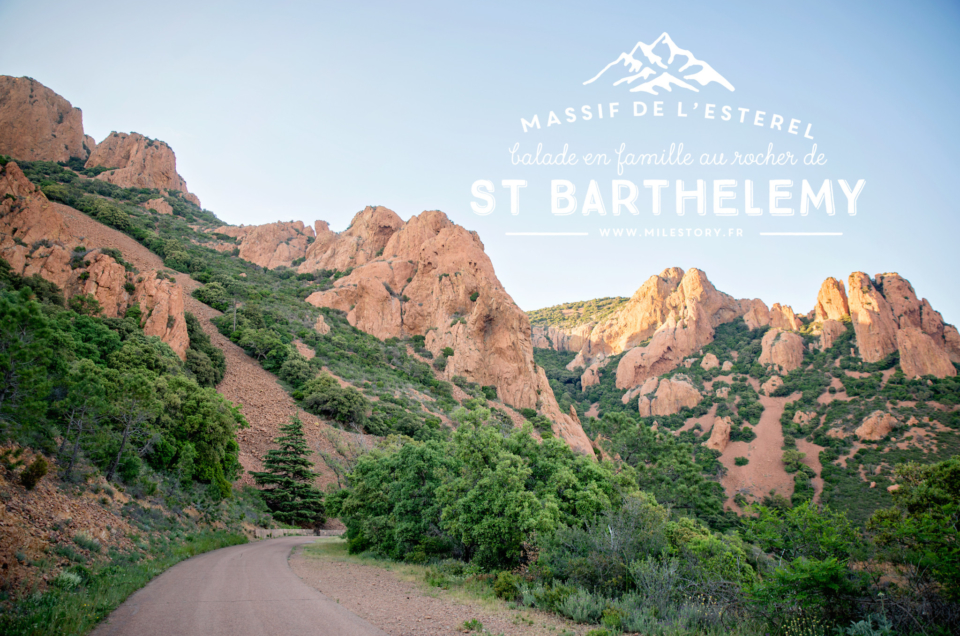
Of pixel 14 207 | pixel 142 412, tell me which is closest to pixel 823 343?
pixel 142 412

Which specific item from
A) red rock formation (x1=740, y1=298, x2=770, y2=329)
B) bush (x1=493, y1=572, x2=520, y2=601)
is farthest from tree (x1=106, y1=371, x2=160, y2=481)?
red rock formation (x1=740, y1=298, x2=770, y2=329)

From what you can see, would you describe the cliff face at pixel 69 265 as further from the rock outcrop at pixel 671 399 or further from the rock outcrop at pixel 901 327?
the rock outcrop at pixel 901 327

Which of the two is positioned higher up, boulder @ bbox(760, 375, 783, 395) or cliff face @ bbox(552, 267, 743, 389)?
cliff face @ bbox(552, 267, 743, 389)

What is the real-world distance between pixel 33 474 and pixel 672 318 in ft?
308

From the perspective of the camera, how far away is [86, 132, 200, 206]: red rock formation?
265ft

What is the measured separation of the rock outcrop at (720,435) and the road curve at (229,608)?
6190 centimetres

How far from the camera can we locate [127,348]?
2458 cm

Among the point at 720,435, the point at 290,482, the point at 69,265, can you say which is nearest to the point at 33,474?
the point at 290,482

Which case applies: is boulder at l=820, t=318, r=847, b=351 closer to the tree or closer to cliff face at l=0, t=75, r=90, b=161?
the tree

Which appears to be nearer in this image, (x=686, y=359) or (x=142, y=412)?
(x=142, y=412)

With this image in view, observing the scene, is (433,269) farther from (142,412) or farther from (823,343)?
(823,343)

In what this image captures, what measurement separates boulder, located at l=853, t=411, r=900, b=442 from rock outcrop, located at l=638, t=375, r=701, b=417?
75.6 feet

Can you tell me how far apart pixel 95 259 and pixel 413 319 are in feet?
127

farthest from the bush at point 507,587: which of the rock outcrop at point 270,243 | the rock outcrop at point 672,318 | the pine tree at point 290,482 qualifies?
the rock outcrop at point 270,243
